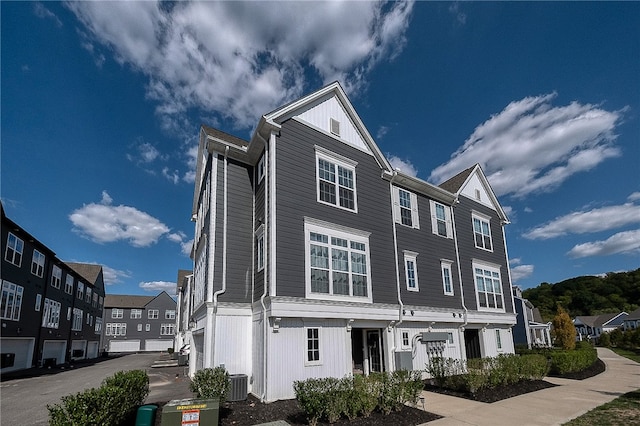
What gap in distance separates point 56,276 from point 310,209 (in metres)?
30.8

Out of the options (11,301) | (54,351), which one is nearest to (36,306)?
(11,301)

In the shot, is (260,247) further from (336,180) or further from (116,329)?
(116,329)

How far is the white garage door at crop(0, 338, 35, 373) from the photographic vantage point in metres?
23.1

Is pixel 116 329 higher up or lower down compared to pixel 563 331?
lower down

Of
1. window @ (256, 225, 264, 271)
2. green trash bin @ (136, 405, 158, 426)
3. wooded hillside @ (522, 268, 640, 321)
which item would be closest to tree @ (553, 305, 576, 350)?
window @ (256, 225, 264, 271)

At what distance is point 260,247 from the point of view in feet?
42.4

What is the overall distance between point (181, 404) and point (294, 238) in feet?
21.3

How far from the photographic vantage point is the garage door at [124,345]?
209 ft

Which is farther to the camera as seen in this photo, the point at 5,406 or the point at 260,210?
the point at 260,210

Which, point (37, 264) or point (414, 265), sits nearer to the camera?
point (414, 265)

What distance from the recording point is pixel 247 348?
12273mm

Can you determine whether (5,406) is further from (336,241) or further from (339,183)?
(339,183)

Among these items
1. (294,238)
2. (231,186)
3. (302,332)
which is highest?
(231,186)

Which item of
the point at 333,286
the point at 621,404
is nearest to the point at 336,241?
the point at 333,286
